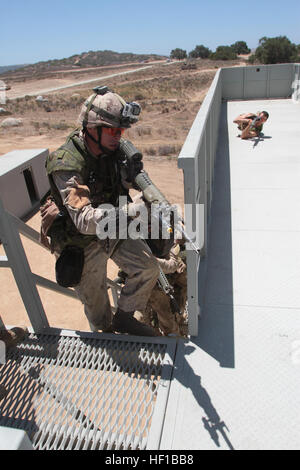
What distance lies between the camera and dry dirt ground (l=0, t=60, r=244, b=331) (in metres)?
6.42

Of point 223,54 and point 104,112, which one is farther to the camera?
point 223,54

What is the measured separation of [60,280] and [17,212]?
698 centimetres

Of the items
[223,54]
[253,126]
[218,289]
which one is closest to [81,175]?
[218,289]

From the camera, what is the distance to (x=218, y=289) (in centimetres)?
273

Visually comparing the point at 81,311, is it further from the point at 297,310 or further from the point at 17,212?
the point at 297,310

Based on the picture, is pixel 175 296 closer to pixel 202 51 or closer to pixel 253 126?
pixel 253 126

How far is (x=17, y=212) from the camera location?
884 cm

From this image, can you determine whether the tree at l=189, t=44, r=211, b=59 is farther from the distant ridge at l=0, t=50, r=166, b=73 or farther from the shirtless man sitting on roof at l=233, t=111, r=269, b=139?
the shirtless man sitting on roof at l=233, t=111, r=269, b=139

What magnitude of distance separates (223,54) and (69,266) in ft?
224

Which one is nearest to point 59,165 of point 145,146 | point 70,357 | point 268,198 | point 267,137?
point 70,357

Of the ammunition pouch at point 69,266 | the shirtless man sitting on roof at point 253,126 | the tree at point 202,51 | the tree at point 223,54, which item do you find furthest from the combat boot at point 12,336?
the tree at point 202,51

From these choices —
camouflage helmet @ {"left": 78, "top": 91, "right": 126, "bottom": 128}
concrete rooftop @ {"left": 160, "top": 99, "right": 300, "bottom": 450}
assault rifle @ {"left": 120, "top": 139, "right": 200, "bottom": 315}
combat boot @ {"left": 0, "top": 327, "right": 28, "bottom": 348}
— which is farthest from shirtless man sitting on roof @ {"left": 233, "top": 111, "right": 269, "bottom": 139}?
combat boot @ {"left": 0, "top": 327, "right": 28, "bottom": 348}

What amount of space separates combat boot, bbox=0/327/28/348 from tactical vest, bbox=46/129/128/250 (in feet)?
2.10

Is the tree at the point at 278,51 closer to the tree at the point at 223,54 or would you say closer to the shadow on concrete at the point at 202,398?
the tree at the point at 223,54
